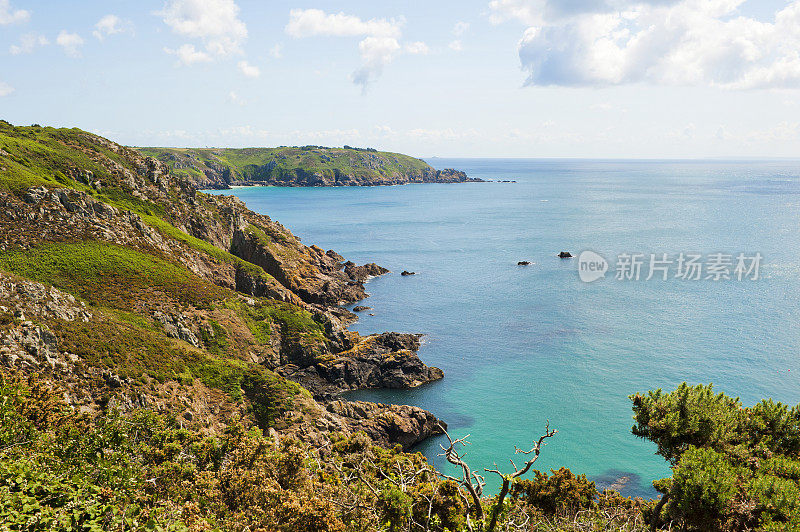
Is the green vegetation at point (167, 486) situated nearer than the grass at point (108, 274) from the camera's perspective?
Yes

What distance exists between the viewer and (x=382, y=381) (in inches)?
2360

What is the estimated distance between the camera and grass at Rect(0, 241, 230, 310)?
50.5 meters

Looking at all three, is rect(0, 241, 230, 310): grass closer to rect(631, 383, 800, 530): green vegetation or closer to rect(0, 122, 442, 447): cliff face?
rect(0, 122, 442, 447): cliff face

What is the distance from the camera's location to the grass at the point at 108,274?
50469mm

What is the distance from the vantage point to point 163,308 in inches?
2093

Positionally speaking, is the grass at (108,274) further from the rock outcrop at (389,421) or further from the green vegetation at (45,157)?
the rock outcrop at (389,421)

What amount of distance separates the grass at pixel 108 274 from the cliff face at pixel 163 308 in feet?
0.61

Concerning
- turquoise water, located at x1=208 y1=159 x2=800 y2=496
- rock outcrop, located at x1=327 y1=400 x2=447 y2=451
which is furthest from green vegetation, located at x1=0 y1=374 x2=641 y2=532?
turquoise water, located at x1=208 y1=159 x2=800 y2=496

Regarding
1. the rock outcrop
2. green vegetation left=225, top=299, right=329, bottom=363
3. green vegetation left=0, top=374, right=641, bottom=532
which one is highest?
green vegetation left=0, top=374, right=641, bottom=532

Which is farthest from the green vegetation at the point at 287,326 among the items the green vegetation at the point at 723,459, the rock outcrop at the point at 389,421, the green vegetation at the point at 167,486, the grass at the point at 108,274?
the green vegetation at the point at 723,459

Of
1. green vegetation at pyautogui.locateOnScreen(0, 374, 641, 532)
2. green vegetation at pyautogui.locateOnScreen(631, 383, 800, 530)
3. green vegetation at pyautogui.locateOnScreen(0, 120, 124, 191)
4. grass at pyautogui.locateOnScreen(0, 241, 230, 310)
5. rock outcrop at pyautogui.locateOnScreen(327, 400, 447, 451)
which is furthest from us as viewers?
green vegetation at pyautogui.locateOnScreen(0, 120, 124, 191)

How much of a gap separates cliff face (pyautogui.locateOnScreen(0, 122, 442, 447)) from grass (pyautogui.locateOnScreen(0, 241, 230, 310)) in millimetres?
186

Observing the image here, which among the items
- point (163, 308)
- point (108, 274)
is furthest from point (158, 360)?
point (108, 274)

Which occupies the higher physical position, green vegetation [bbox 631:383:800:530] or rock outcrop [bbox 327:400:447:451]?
green vegetation [bbox 631:383:800:530]
